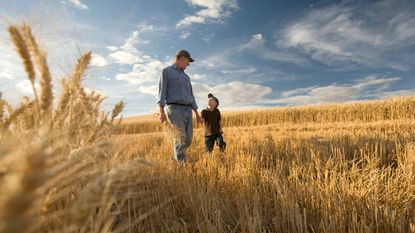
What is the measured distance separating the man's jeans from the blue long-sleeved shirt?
12cm

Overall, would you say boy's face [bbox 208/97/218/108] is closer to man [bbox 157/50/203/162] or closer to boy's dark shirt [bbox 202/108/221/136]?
boy's dark shirt [bbox 202/108/221/136]

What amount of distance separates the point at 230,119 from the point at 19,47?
79.6ft

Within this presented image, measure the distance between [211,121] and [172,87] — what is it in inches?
81.3

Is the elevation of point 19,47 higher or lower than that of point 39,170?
higher

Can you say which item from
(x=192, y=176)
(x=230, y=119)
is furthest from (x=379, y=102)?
(x=192, y=176)

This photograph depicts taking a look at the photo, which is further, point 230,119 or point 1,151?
point 230,119

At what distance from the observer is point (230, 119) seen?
25312 millimetres

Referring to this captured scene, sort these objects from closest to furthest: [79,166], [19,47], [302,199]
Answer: [79,166], [19,47], [302,199]

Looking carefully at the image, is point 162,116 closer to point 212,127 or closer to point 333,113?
point 212,127

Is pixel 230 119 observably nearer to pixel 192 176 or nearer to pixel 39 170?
pixel 192 176

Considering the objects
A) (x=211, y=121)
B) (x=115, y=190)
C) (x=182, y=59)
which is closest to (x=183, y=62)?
(x=182, y=59)

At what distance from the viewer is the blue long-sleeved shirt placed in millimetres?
5367

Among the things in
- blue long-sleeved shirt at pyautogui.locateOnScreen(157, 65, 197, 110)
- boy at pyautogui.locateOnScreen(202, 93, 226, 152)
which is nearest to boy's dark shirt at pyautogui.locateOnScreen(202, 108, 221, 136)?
boy at pyautogui.locateOnScreen(202, 93, 226, 152)

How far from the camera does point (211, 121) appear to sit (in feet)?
24.1
